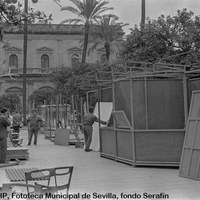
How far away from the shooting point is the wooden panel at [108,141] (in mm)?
14070

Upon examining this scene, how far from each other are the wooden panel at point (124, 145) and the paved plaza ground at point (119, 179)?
0.98 feet

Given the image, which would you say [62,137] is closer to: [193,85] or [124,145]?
[124,145]

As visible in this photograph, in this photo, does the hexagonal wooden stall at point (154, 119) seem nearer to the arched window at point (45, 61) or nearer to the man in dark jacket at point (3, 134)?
the man in dark jacket at point (3, 134)

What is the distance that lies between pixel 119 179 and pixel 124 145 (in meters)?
2.73

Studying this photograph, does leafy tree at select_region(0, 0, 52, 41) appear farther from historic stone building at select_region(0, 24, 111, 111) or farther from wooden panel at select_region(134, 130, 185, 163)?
historic stone building at select_region(0, 24, 111, 111)

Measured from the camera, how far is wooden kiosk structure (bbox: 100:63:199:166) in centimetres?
1198

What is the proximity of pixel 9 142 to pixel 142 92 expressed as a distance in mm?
7277

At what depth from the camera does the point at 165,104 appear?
12.4m

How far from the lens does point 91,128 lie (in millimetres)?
16734

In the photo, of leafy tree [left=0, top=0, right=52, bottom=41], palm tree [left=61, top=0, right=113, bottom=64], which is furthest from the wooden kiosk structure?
palm tree [left=61, top=0, right=113, bottom=64]

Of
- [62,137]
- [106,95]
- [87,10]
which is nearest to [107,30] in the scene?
[87,10]

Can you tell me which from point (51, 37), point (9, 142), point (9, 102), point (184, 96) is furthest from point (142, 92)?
point (51, 37)

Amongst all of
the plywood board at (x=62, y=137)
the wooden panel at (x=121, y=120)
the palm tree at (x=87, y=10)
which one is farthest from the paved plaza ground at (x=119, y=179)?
the palm tree at (x=87, y=10)

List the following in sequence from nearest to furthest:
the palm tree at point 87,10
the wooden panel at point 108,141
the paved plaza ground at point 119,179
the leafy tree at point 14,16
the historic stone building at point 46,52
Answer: the leafy tree at point 14,16 < the paved plaza ground at point 119,179 < the wooden panel at point 108,141 < the palm tree at point 87,10 < the historic stone building at point 46,52
